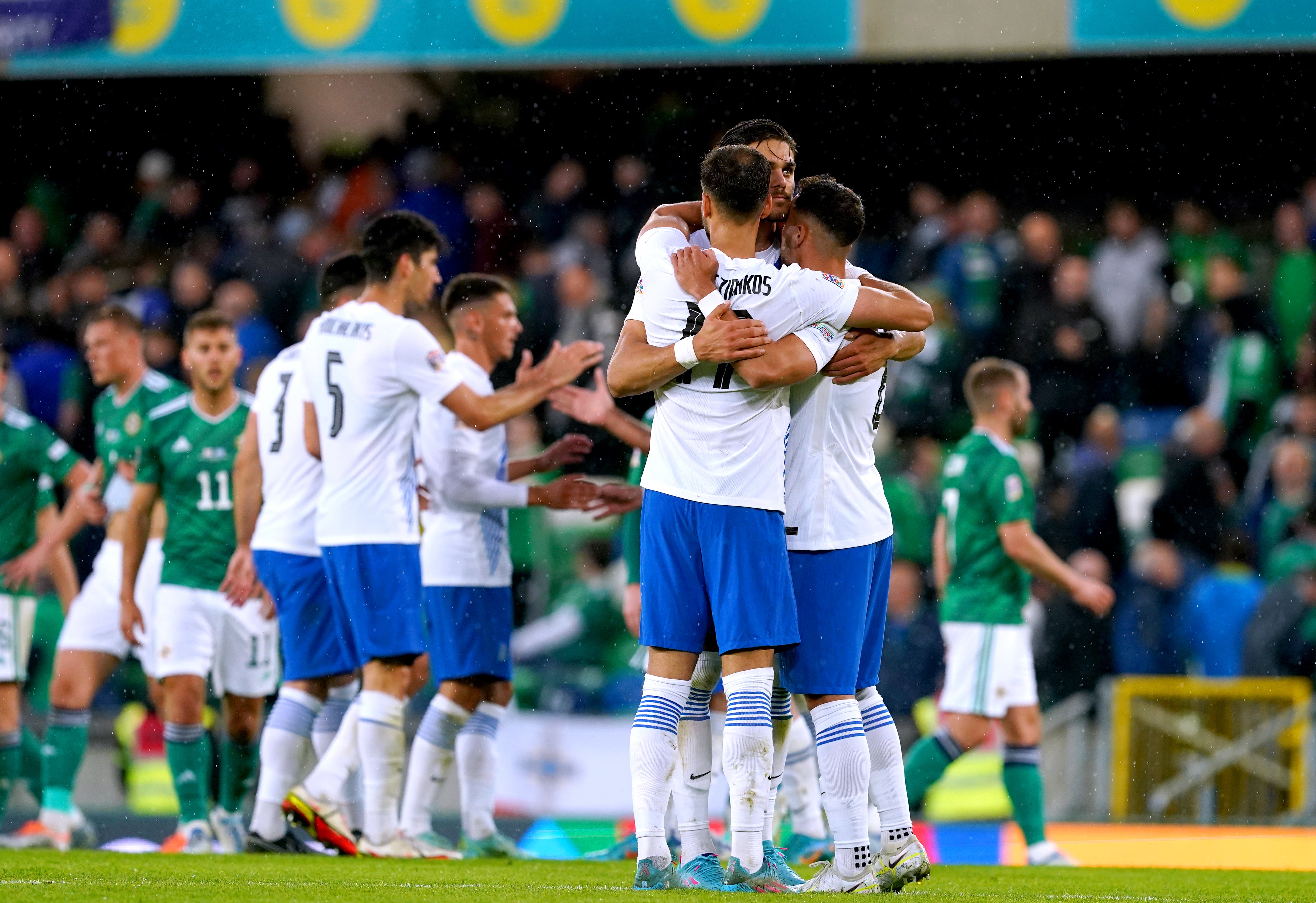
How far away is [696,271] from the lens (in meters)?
4.77

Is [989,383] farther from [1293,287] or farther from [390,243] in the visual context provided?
[1293,287]

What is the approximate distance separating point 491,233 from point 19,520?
6.31 metres

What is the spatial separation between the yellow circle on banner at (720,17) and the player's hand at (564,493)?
3.47 metres

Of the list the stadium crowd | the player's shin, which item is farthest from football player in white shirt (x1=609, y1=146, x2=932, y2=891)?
the stadium crowd

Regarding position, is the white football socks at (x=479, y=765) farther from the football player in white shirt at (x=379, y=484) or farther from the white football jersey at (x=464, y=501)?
the white football jersey at (x=464, y=501)

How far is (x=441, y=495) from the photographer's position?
23.0ft

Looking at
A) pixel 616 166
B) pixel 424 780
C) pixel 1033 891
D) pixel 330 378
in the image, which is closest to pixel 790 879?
pixel 1033 891

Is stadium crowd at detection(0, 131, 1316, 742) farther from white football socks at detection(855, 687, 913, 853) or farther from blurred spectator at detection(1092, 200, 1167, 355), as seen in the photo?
white football socks at detection(855, 687, 913, 853)

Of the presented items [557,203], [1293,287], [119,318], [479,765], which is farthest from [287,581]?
[1293,287]

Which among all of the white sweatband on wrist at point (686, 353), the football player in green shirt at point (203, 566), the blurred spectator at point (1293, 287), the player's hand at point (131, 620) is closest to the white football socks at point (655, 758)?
the white sweatband on wrist at point (686, 353)

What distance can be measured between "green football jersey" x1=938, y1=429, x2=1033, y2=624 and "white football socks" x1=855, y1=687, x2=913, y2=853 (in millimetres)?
2087

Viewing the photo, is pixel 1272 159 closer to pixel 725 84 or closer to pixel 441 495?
pixel 725 84

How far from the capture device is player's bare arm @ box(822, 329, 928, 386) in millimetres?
5086

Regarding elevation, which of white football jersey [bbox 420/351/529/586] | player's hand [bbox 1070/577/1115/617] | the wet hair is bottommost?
player's hand [bbox 1070/577/1115/617]
